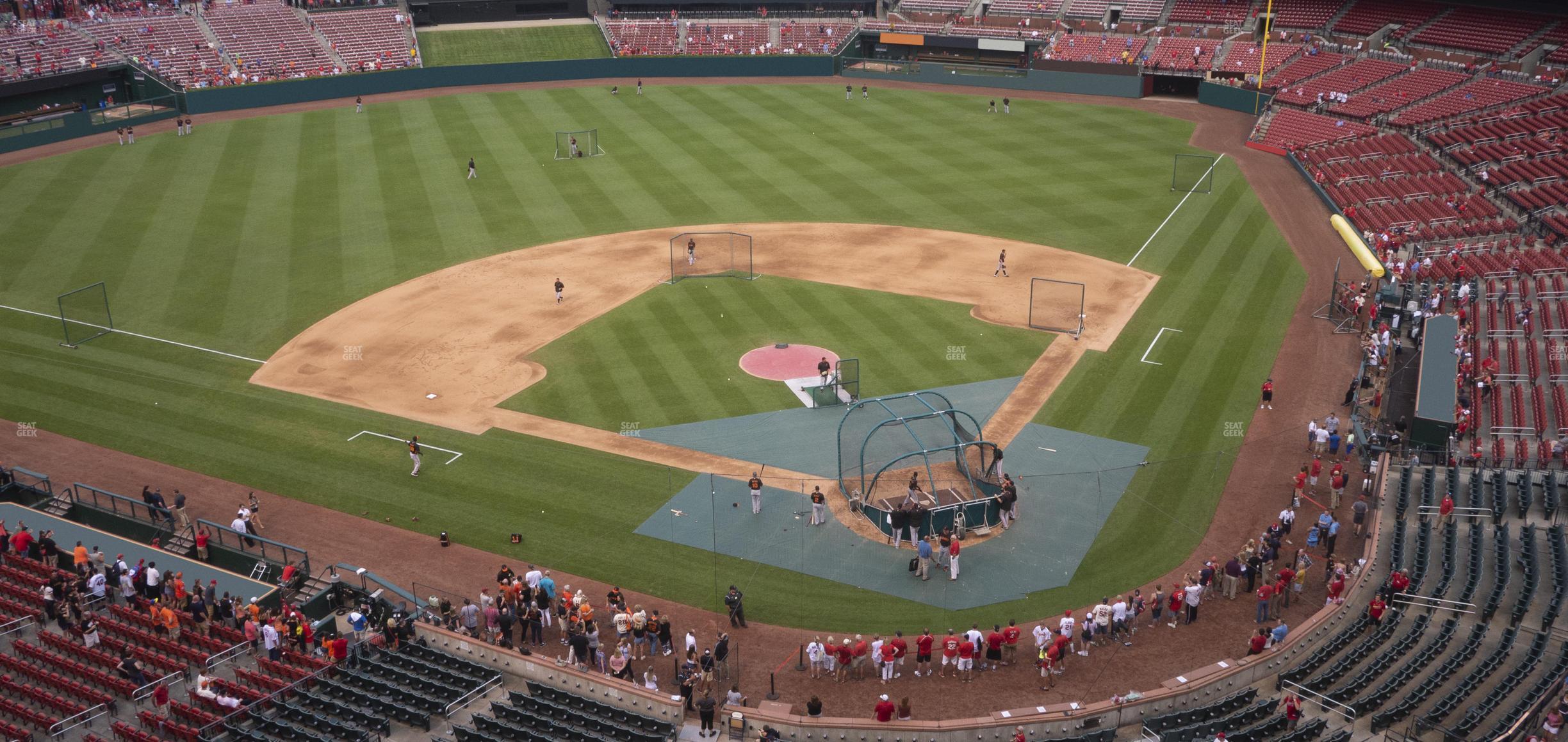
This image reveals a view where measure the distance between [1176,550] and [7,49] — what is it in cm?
7303

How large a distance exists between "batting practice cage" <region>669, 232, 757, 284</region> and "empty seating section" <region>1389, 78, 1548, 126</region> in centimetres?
3584

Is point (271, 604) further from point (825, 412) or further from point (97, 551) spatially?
point (825, 412)

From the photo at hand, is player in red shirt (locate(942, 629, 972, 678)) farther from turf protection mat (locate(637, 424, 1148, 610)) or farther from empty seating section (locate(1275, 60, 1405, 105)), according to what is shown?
empty seating section (locate(1275, 60, 1405, 105))

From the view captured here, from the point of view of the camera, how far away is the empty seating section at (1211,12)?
80.5 metres

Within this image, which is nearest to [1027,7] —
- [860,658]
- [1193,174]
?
[1193,174]

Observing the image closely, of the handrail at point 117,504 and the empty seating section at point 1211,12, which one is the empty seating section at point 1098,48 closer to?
the empty seating section at point 1211,12

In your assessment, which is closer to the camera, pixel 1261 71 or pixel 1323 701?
A: pixel 1323 701

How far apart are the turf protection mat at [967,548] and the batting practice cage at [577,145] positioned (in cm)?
3626

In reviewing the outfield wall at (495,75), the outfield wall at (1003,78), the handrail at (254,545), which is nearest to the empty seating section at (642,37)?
the outfield wall at (495,75)

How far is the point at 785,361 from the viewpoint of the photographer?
1543 inches

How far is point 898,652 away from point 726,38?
238 ft

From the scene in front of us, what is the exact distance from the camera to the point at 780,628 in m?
26.3

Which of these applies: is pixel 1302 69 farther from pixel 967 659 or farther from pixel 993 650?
pixel 967 659

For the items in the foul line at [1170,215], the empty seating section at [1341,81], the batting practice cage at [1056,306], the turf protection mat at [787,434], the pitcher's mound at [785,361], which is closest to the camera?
the turf protection mat at [787,434]
